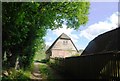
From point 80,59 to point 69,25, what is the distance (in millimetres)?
9437

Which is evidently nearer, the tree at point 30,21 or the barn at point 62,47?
the tree at point 30,21

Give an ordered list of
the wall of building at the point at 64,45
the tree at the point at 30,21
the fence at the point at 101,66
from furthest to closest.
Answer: the wall of building at the point at 64,45 < the tree at the point at 30,21 < the fence at the point at 101,66

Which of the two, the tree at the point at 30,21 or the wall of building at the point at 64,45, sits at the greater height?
the tree at the point at 30,21

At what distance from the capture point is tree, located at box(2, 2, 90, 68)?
17531mm

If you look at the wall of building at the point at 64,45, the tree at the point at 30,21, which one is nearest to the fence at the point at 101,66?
the tree at the point at 30,21

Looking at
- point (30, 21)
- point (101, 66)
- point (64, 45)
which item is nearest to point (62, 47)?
point (64, 45)

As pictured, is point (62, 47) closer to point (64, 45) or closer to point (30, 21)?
point (64, 45)

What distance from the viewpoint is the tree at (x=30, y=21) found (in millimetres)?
17531

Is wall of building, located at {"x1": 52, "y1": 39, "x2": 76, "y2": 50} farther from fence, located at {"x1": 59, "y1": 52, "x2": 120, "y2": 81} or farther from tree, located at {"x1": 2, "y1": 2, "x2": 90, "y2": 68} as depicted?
fence, located at {"x1": 59, "y1": 52, "x2": 120, "y2": 81}

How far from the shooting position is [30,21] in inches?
821

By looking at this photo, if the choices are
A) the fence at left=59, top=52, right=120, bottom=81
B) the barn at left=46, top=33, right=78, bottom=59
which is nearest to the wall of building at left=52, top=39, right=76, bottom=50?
the barn at left=46, top=33, right=78, bottom=59

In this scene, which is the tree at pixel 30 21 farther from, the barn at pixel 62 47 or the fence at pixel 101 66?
the barn at pixel 62 47

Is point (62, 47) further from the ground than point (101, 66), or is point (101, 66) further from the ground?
point (101, 66)

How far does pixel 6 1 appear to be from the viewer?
16.4 metres
